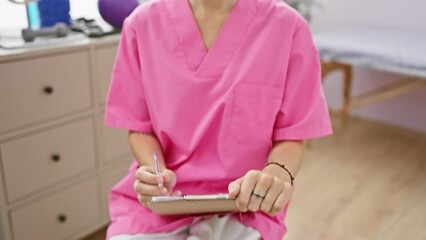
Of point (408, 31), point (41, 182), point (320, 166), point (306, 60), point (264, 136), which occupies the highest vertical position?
point (306, 60)

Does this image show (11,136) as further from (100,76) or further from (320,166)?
(320,166)

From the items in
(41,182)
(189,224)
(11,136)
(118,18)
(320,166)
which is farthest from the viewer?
(320,166)

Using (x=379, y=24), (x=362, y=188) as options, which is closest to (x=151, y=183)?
(x=362, y=188)

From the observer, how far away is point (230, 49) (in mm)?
887

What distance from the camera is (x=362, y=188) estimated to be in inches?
86.4

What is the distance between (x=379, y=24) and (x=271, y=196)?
241 cm

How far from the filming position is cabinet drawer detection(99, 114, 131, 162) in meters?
1.66

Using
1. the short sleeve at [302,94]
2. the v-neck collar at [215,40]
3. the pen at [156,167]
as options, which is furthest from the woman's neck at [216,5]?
the pen at [156,167]

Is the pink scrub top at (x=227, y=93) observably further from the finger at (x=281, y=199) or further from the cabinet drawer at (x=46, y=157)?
the cabinet drawer at (x=46, y=157)

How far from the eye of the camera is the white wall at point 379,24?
8.99 feet

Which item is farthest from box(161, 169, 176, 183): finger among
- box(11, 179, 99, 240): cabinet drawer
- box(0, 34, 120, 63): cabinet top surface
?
box(11, 179, 99, 240): cabinet drawer

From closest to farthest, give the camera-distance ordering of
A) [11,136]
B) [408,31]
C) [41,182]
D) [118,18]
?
[11,136]
[41,182]
[118,18]
[408,31]

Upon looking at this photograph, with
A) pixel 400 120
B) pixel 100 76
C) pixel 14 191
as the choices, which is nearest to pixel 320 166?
pixel 400 120

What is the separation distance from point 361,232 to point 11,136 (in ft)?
4.43
